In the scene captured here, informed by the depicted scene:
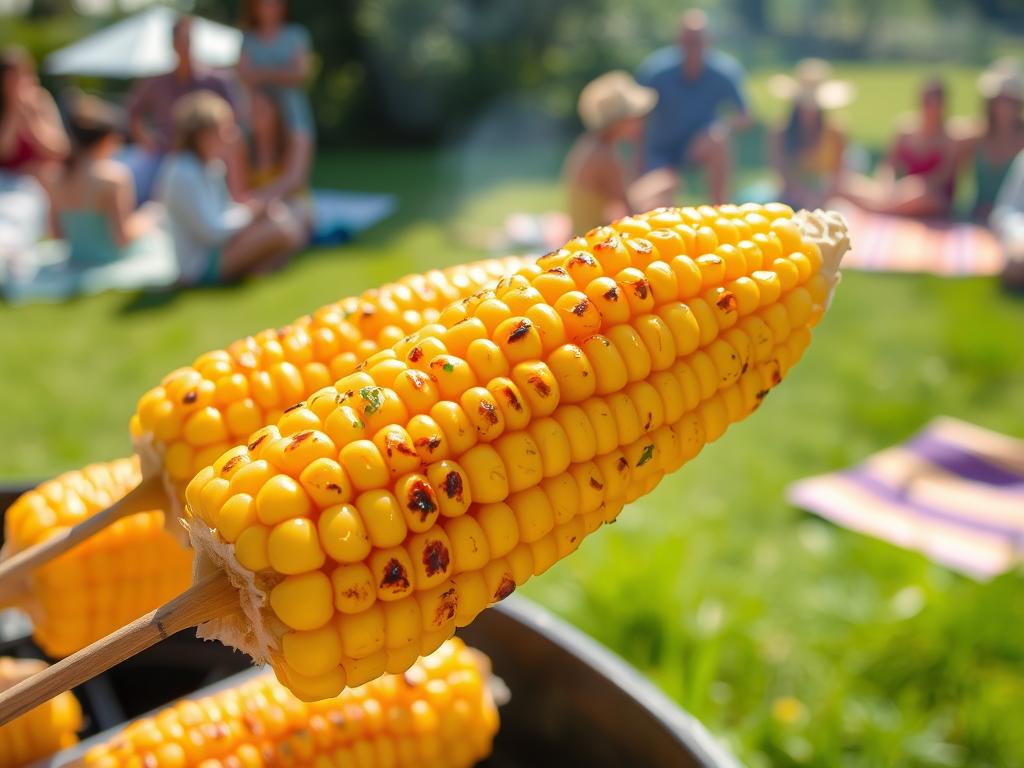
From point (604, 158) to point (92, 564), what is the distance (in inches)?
151

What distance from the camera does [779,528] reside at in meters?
3.13

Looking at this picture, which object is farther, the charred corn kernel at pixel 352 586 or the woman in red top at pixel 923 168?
the woman in red top at pixel 923 168

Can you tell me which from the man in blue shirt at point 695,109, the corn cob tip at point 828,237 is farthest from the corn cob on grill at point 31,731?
the man in blue shirt at point 695,109

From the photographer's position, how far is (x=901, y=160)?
6.91m

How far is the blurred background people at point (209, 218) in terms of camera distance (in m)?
5.31

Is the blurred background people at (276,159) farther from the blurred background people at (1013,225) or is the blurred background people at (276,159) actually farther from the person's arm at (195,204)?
the blurred background people at (1013,225)

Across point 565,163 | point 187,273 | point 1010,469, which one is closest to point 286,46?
point 187,273

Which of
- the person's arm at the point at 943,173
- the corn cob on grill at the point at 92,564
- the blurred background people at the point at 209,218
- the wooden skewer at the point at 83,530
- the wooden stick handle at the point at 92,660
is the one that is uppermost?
the wooden stick handle at the point at 92,660

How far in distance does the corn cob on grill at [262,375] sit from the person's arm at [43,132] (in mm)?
6676

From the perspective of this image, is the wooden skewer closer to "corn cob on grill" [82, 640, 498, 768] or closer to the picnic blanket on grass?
"corn cob on grill" [82, 640, 498, 768]

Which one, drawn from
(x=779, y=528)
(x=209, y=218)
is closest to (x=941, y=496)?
(x=779, y=528)

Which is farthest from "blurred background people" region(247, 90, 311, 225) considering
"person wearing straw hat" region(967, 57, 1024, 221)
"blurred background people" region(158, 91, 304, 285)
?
"person wearing straw hat" region(967, 57, 1024, 221)

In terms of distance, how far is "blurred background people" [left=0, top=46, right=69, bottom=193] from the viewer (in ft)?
22.2

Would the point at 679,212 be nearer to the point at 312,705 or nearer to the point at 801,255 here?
the point at 801,255
